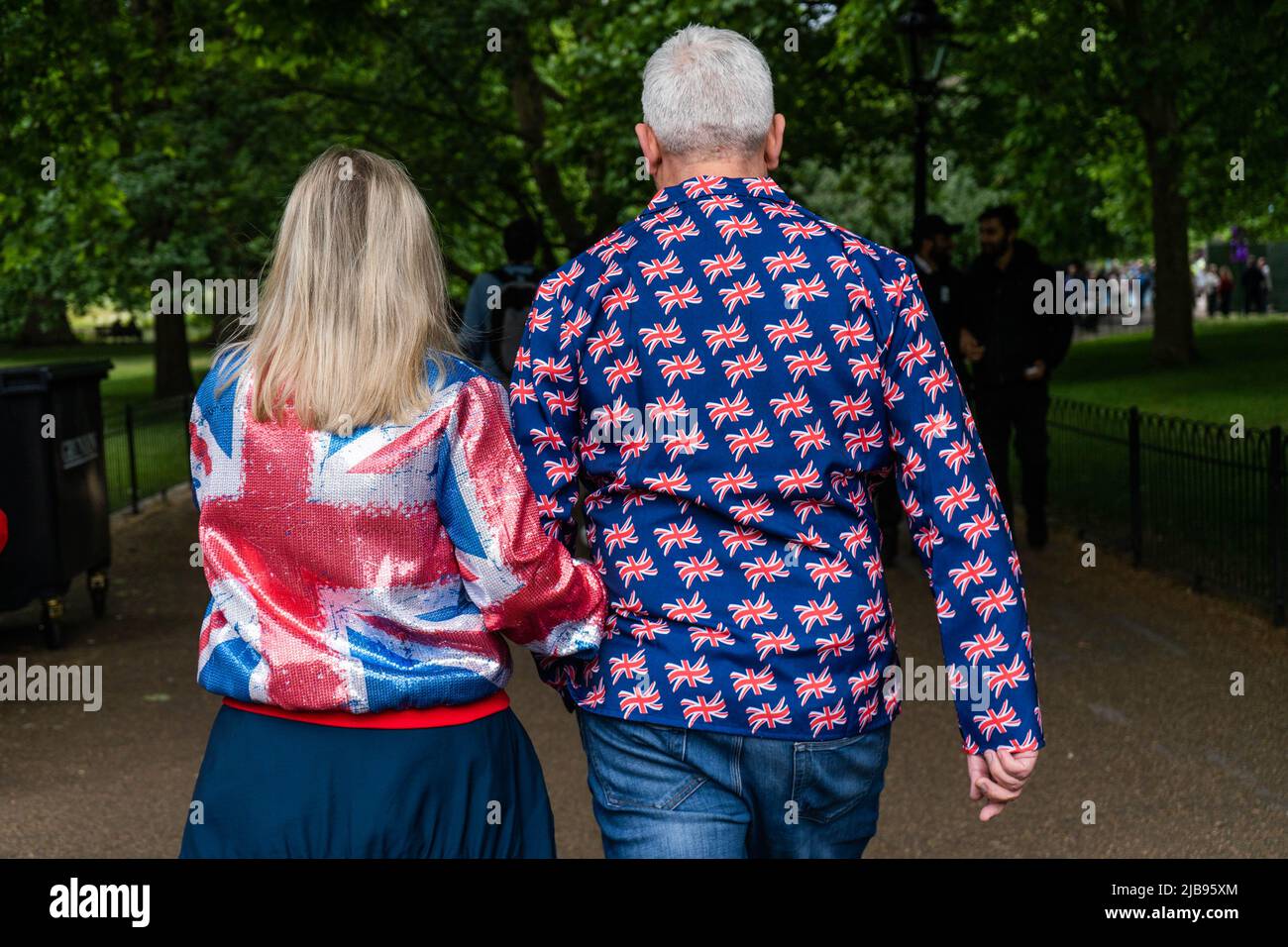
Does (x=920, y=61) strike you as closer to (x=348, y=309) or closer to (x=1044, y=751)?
(x=1044, y=751)

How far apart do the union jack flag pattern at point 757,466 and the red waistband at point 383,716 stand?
178 mm

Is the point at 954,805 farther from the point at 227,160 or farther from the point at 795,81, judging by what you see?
the point at 227,160

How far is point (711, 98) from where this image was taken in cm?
262

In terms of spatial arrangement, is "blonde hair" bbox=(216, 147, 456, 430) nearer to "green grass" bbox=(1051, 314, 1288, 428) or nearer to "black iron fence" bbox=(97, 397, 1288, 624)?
"black iron fence" bbox=(97, 397, 1288, 624)

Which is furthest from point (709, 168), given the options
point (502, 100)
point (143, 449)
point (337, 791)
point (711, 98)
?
point (502, 100)

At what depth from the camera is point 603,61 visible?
16328 mm

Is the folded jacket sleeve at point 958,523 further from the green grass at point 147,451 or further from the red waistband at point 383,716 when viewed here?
the green grass at point 147,451

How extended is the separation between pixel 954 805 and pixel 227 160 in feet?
53.9

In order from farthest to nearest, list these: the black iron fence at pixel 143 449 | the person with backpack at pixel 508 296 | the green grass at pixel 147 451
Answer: the green grass at pixel 147 451
the black iron fence at pixel 143 449
the person with backpack at pixel 508 296

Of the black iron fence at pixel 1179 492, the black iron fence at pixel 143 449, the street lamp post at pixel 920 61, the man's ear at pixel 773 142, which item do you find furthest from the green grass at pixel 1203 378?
the man's ear at pixel 773 142

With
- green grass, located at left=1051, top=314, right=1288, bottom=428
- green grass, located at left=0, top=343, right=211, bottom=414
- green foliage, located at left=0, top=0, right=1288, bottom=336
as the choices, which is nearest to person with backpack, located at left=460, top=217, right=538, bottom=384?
green foliage, located at left=0, top=0, right=1288, bottom=336

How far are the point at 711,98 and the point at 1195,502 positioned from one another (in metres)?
8.11

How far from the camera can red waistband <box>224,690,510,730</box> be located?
2.53m

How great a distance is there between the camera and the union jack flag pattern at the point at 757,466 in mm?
2467
